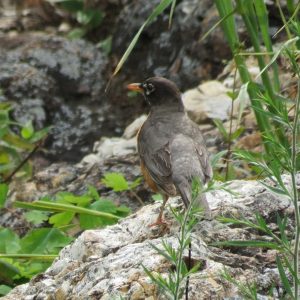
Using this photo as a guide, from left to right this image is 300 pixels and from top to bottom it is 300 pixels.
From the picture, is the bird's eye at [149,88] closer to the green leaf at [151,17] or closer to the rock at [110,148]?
the rock at [110,148]

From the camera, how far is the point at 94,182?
6953mm

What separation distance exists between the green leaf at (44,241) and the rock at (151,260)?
2.76ft

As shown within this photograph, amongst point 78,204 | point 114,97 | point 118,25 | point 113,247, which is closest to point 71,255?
point 113,247

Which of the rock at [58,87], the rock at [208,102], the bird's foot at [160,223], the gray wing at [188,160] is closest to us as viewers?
the bird's foot at [160,223]

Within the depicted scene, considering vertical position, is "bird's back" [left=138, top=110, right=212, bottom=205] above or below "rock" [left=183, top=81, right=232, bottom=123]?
above

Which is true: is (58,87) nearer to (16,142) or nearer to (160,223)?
(16,142)

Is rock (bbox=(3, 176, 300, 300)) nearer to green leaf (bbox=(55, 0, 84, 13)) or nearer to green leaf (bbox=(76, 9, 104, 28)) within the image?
green leaf (bbox=(76, 9, 104, 28))

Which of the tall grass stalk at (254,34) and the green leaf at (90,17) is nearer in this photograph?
the tall grass stalk at (254,34)

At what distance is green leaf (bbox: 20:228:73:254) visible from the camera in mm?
5262

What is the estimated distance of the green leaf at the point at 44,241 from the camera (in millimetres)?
5262

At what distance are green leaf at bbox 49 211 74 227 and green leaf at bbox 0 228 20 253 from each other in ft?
0.73

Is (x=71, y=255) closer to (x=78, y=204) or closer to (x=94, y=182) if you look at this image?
(x=78, y=204)

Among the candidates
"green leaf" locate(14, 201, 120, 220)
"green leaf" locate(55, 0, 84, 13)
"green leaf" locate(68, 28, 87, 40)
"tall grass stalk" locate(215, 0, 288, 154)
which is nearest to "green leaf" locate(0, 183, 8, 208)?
"green leaf" locate(14, 201, 120, 220)

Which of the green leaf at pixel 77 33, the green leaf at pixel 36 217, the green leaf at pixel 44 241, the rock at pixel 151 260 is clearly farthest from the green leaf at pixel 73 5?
the rock at pixel 151 260
